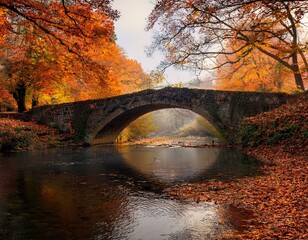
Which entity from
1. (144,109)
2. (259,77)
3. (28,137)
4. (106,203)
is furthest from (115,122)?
(106,203)

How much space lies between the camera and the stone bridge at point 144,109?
17.5m

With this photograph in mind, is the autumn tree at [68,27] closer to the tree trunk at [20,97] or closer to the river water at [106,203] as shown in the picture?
the river water at [106,203]

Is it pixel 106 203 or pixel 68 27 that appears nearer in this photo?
pixel 106 203

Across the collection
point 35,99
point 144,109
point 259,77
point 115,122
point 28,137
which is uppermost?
point 259,77

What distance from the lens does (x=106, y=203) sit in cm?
684

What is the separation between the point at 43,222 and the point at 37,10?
363 inches

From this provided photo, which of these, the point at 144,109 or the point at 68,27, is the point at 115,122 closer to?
the point at 144,109

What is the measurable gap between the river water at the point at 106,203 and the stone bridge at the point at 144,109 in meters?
6.01

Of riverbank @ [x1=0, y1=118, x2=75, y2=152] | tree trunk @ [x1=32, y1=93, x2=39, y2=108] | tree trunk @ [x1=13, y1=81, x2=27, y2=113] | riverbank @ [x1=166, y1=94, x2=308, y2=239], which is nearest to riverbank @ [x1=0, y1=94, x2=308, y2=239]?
riverbank @ [x1=166, y1=94, x2=308, y2=239]

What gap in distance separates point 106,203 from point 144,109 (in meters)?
16.5

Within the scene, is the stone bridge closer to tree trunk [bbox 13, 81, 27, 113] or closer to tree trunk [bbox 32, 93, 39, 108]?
tree trunk [bbox 13, 81, 27, 113]

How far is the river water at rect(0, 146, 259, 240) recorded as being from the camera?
5.12 m

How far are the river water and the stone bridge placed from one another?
6.01 meters

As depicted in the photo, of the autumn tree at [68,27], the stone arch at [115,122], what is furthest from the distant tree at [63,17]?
the stone arch at [115,122]
